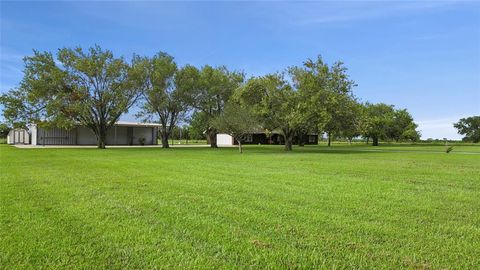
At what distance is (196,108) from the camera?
136 feet

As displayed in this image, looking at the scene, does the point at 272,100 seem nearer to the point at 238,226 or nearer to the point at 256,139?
the point at 238,226


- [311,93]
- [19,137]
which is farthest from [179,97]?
[19,137]

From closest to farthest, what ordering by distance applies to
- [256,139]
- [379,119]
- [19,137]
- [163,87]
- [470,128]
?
1. [163,87]
2. [19,137]
3. [379,119]
4. [256,139]
5. [470,128]

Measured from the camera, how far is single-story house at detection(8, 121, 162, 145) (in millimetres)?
46844

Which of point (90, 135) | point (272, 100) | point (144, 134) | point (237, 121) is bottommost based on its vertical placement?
point (90, 135)

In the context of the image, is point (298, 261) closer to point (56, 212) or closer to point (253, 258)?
point (253, 258)

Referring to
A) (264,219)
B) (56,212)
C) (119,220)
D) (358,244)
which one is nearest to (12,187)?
(56,212)

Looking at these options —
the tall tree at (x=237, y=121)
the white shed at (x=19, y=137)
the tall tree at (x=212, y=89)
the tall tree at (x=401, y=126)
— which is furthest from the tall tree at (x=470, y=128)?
the white shed at (x=19, y=137)

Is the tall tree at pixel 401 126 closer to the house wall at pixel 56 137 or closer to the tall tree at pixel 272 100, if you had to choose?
the tall tree at pixel 272 100

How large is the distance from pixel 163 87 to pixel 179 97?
74.9 inches

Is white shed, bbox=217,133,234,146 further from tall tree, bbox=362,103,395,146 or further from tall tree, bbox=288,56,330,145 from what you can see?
tall tree, bbox=288,56,330,145

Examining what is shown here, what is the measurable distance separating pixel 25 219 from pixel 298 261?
3935 mm

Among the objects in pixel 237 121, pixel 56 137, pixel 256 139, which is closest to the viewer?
pixel 237 121

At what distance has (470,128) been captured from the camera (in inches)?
3595
